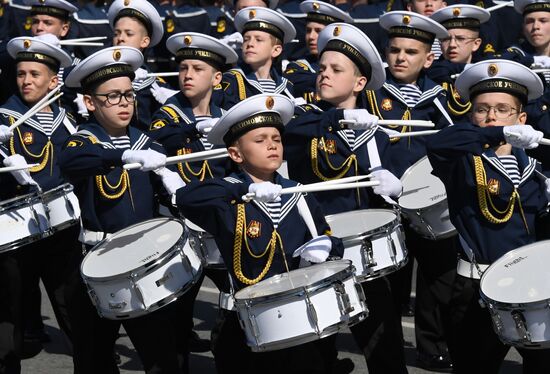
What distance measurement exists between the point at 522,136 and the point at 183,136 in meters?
2.54

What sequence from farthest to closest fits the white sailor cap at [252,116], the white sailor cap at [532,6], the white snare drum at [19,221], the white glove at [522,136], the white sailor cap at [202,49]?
the white sailor cap at [532,6] → the white sailor cap at [202,49] → the white snare drum at [19,221] → the white sailor cap at [252,116] → the white glove at [522,136]

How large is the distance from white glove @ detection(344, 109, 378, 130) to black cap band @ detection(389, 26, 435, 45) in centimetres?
177

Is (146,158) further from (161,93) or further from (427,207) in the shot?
(161,93)

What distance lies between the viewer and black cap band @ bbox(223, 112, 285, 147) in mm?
7707

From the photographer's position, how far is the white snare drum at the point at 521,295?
7.18 metres

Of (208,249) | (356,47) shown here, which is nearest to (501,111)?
(356,47)

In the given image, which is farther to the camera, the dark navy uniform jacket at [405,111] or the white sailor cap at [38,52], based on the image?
the white sailor cap at [38,52]

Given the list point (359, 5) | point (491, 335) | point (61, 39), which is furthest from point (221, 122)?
point (359, 5)

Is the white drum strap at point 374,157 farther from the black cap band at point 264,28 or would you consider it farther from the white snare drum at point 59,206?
the black cap band at point 264,28

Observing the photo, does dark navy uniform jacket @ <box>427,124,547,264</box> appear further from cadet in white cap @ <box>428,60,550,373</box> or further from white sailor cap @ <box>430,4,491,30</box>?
white sailor cap @ <box>430,4,491,30</box>

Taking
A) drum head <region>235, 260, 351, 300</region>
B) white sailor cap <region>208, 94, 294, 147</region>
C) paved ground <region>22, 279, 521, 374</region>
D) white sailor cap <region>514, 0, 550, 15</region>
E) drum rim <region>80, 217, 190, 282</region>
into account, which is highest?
white sailor cap <region>208, 94, 294, 147</region>

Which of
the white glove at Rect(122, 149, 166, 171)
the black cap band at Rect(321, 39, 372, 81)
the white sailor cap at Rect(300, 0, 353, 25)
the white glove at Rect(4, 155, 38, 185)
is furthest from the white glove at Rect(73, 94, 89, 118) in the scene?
the white glove at Rect(122, 149, 166, 171)

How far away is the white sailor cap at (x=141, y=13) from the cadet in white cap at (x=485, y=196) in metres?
3.57

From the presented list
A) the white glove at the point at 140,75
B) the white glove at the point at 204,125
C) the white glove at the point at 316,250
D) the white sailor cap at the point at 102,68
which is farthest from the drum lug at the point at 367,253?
the white glove at the point at 140,75
